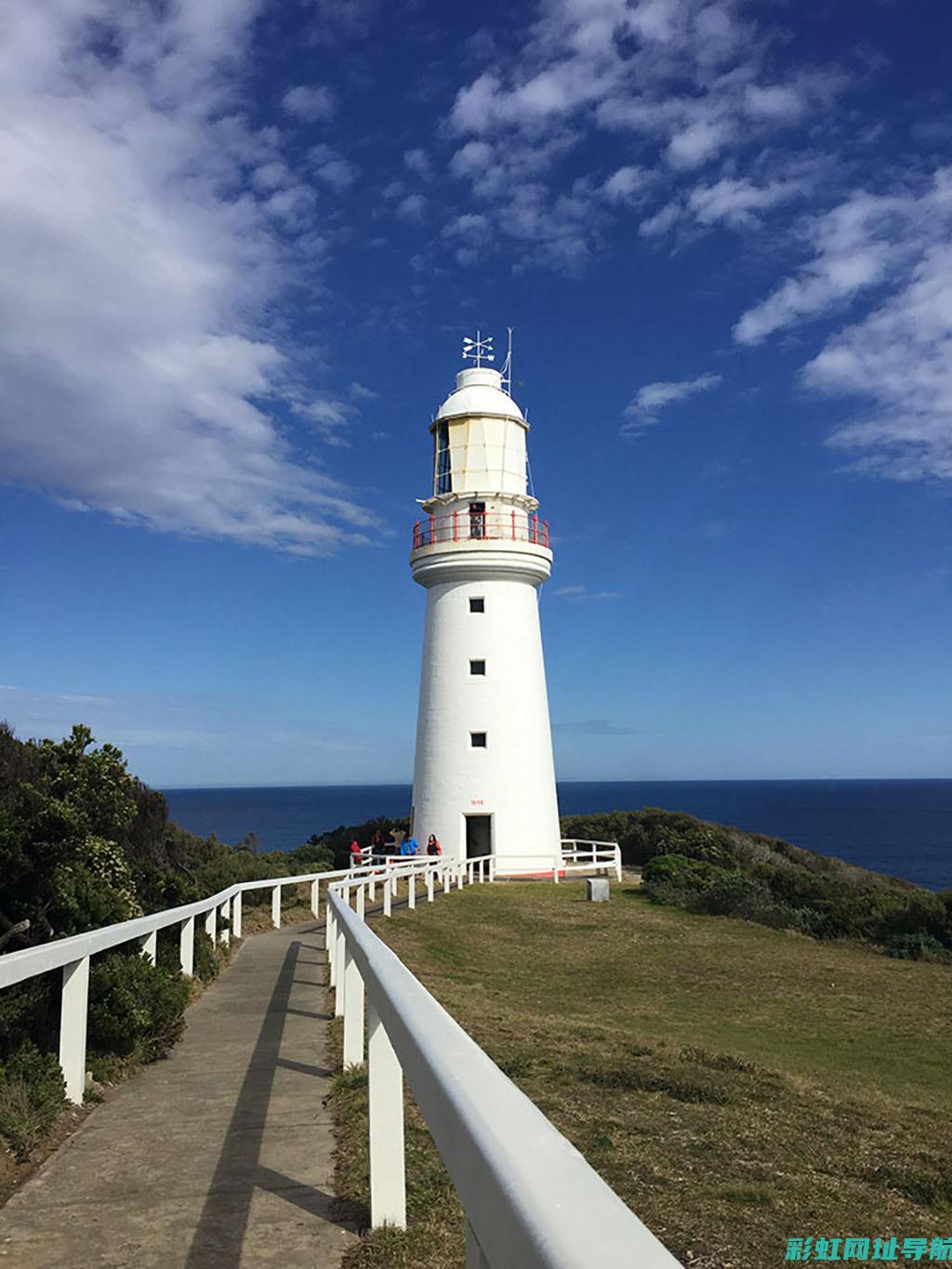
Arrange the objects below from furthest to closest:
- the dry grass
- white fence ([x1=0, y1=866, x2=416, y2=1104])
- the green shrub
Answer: the green shrub, the dry grass, white fence ([x1=0, y1=866, x2=416, y2=1104])

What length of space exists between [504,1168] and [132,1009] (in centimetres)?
564

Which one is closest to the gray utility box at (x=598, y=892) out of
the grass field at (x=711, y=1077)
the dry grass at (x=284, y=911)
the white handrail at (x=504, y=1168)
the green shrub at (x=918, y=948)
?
the grass field at (x=711, y=1077)

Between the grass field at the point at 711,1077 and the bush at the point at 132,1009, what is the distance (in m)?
1.61

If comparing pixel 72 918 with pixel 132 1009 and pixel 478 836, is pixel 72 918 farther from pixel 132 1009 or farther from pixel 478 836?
pixel 478 836

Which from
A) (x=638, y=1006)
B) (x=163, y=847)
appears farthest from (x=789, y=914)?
(x=163, y=847)

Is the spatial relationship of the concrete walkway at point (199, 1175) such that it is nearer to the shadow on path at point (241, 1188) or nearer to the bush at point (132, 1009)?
the shadow on path at point (241, 1188)

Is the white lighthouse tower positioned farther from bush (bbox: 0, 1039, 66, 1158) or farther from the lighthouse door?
bush (bbox: 0, 1039, 66, 1158)

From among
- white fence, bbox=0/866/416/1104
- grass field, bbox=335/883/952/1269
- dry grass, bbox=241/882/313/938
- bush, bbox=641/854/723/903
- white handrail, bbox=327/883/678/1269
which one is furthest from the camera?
bush, bbox=641/854/723/903

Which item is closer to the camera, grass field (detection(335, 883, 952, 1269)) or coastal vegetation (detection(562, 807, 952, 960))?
A: grass field (detection(335, 883, 952, 1269))

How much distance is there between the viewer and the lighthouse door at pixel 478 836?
27.8 meters

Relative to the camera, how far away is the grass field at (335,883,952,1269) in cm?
443

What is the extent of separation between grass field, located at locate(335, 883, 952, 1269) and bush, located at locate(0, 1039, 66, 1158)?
1.51 m

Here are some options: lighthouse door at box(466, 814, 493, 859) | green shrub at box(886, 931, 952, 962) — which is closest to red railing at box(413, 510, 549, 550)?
lighthouse door at box(466, 814, 493, 859)

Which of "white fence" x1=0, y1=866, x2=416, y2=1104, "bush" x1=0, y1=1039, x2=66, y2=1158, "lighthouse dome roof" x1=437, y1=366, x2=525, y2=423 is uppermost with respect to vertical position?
"lighthouse dome roof" x1=437, y1=366, x2=525, y2=423
